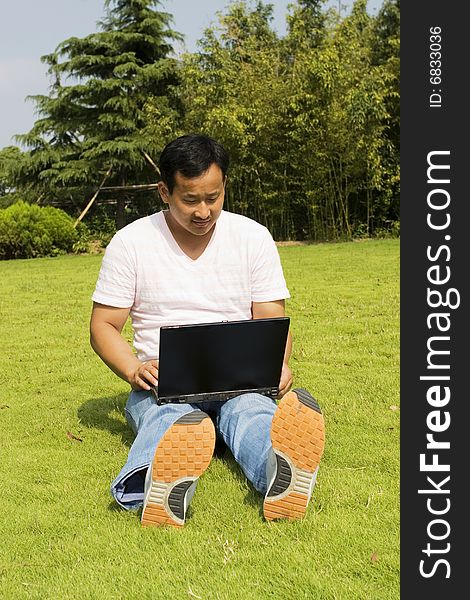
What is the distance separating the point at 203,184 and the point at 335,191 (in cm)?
1311

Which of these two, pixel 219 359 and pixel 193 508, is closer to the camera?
pixel 193 508

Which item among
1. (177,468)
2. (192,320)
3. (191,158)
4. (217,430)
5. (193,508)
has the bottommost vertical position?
(193,508)

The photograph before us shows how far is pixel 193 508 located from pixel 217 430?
0.44m

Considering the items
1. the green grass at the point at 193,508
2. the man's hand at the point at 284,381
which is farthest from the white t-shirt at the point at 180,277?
the green grass at the point at 193,508

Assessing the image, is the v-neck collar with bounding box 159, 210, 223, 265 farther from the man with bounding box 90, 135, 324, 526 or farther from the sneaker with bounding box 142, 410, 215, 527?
the sneaker with bounding box 142, 410, 215, 527

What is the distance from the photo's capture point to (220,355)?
2.47 m

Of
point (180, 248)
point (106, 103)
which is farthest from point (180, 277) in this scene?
point (106, 103)

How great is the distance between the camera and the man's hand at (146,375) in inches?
98.4

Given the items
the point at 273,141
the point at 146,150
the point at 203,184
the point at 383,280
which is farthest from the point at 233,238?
the point at 146,150

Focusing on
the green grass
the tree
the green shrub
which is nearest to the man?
the green grass

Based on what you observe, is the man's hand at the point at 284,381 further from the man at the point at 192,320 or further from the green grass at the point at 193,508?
the green grass at the point at 193,508

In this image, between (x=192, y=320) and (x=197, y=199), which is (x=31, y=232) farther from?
Answer: (x=197, y=199)

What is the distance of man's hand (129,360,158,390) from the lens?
250 centimetres

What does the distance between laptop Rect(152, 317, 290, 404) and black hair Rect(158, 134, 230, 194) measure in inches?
20.3
